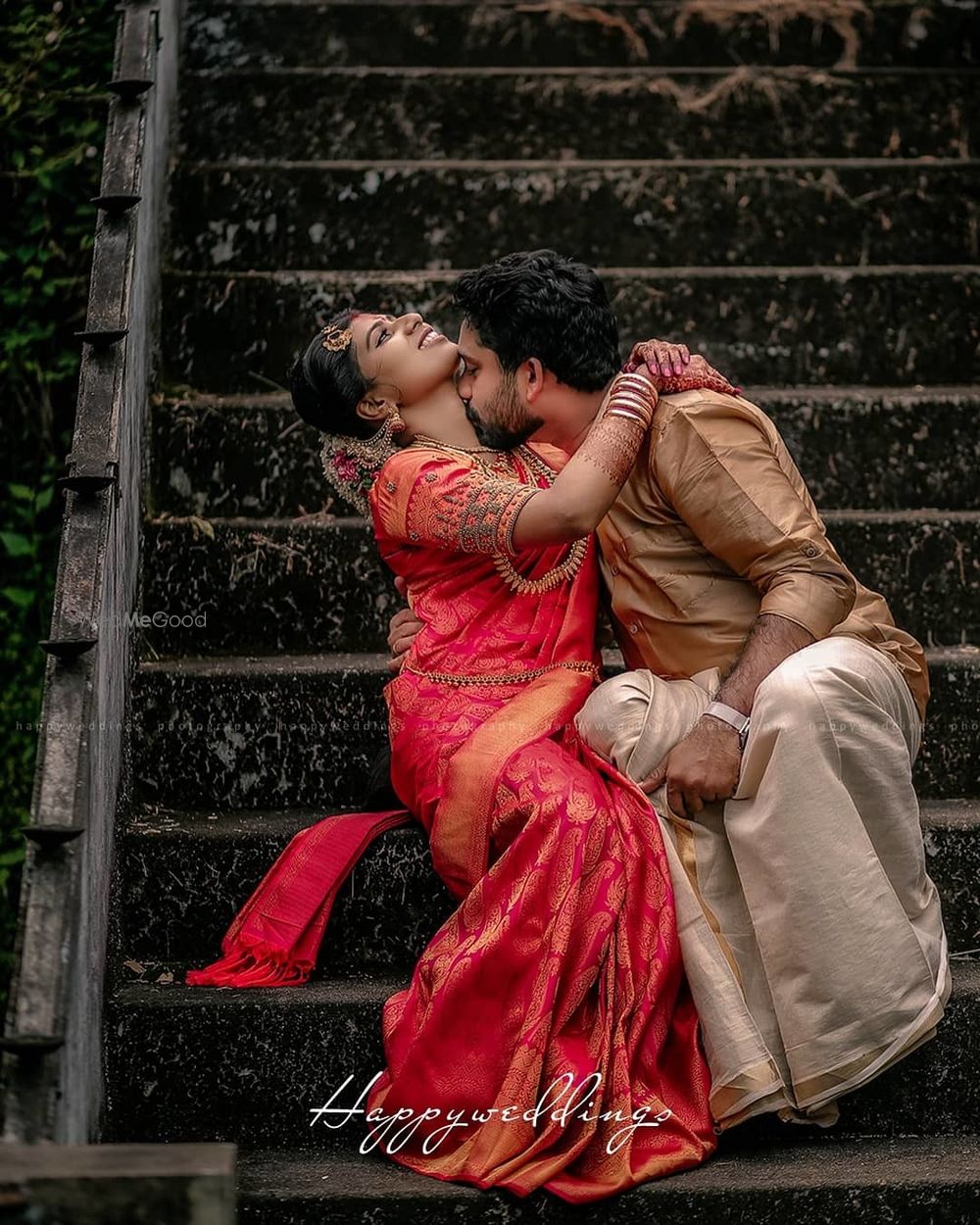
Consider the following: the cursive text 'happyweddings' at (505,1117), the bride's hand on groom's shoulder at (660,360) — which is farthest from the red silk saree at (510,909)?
the bride's hand on groom's shoulder at (660,360)

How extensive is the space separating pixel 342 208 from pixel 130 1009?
2781 millimetres

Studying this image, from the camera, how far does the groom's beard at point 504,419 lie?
361cm

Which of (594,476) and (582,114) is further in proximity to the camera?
(582,114)

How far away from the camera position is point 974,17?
19.4 ft

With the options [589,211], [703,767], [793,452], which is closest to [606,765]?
[703,767]

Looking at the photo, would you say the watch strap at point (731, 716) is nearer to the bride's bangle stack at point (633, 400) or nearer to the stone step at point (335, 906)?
the bride's bangle stack at point (633, 400)

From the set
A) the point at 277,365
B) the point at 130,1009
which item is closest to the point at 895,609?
the point at 277,365

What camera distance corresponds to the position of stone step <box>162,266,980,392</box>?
4.82m

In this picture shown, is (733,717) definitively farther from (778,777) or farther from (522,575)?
(522,575)

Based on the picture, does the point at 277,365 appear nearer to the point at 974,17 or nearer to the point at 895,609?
the point at 895,609

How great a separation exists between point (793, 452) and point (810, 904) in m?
1.72

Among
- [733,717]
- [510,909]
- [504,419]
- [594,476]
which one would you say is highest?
[504,419]

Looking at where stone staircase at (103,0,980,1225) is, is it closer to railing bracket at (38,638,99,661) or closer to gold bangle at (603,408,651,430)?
railing bracket at (38,638,99,661)

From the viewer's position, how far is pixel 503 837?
3.28 meters
